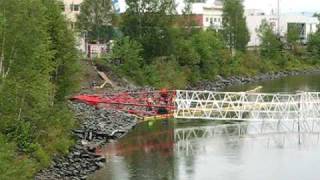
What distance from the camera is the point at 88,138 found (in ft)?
Answer: 88.9

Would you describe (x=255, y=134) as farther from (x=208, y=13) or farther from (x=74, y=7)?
(x=208, y=13)

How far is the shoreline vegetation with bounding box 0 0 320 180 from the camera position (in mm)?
19969

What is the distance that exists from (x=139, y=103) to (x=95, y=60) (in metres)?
12.4

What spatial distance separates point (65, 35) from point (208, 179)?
9.62m

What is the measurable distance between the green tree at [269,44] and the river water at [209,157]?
45664mm

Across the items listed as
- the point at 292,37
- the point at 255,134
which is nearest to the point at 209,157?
the point at 255,134

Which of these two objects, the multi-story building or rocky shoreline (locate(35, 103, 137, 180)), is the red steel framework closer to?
rocky shoreline (locate(35, 103, 137, 180))

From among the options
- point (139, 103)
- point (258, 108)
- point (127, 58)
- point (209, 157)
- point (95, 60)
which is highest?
point (127, 58)

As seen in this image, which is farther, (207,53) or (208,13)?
(208,13)

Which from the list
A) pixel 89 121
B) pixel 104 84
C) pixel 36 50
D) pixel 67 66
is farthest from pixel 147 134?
pixel 104 84

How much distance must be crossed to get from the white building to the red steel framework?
2001 inches

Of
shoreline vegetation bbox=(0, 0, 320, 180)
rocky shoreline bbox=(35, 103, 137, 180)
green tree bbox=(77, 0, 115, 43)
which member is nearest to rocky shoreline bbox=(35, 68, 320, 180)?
rocky shoreline bbox=(35, 103, 137, 180)

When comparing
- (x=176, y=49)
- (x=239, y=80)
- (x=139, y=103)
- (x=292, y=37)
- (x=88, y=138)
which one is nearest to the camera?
(x=88, y=138)

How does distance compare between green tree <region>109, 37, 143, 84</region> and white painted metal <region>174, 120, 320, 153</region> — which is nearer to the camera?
white painted metal <region>174, 120, 320, 153</region>
